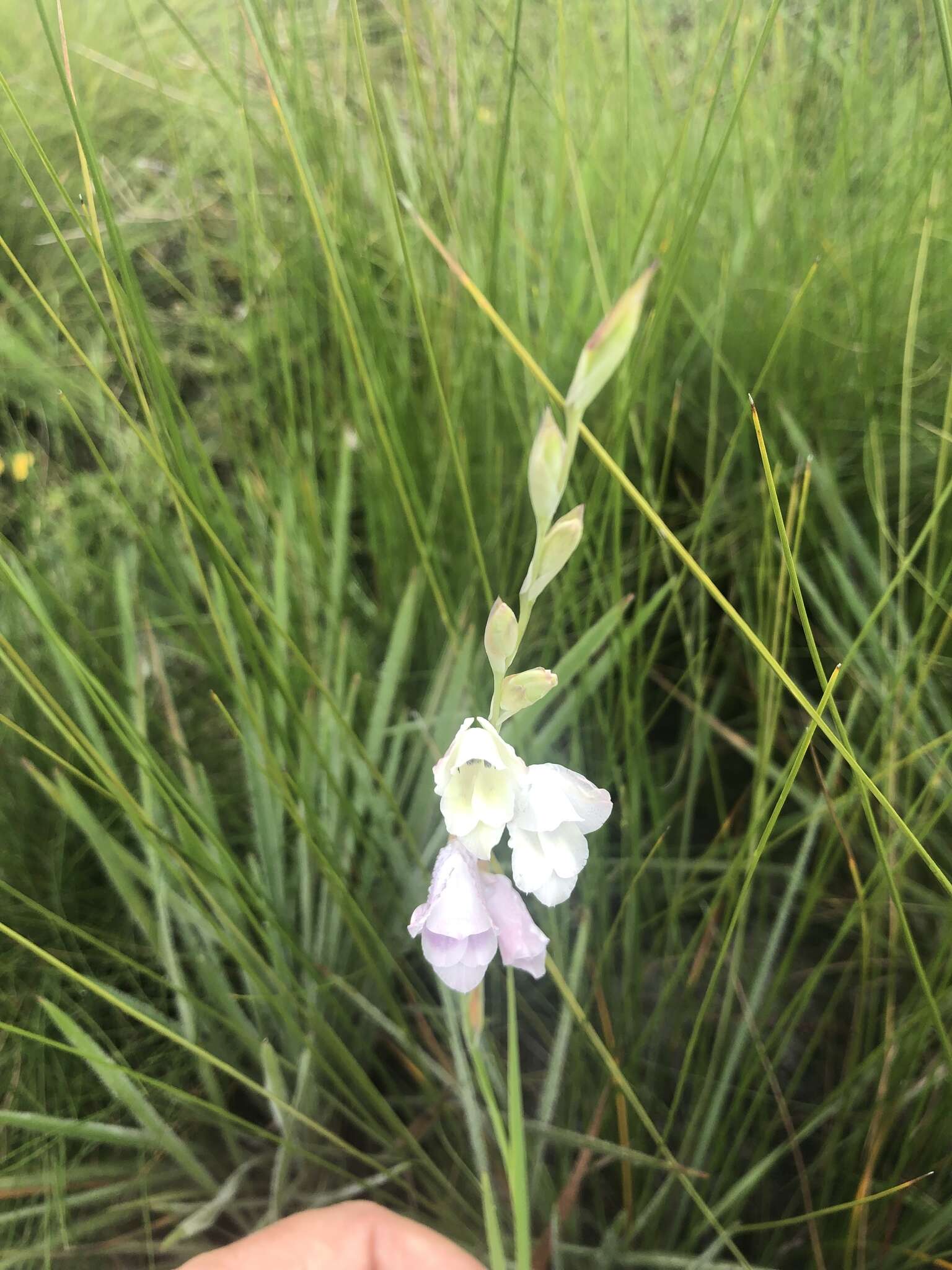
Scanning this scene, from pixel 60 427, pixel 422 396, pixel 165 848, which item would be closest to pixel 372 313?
pixel 422 396

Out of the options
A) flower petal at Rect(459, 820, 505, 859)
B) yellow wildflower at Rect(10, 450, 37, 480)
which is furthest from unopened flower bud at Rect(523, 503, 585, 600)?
yellow wildflower at Rect(10, 450, 37, 480)

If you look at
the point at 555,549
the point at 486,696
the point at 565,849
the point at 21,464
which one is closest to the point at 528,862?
the point at 565,849

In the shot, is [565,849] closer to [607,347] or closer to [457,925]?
[457,925]

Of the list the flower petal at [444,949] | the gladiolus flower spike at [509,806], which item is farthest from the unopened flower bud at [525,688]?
the flower petal at [444,949]

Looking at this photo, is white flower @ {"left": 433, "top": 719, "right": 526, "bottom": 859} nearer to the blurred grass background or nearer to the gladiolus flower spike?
the gladiolus flower spike

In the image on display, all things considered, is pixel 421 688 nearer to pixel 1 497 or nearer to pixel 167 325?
pixel 1 497

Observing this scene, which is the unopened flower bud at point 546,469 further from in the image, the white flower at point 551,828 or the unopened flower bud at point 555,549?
the white flower at point 551,828
